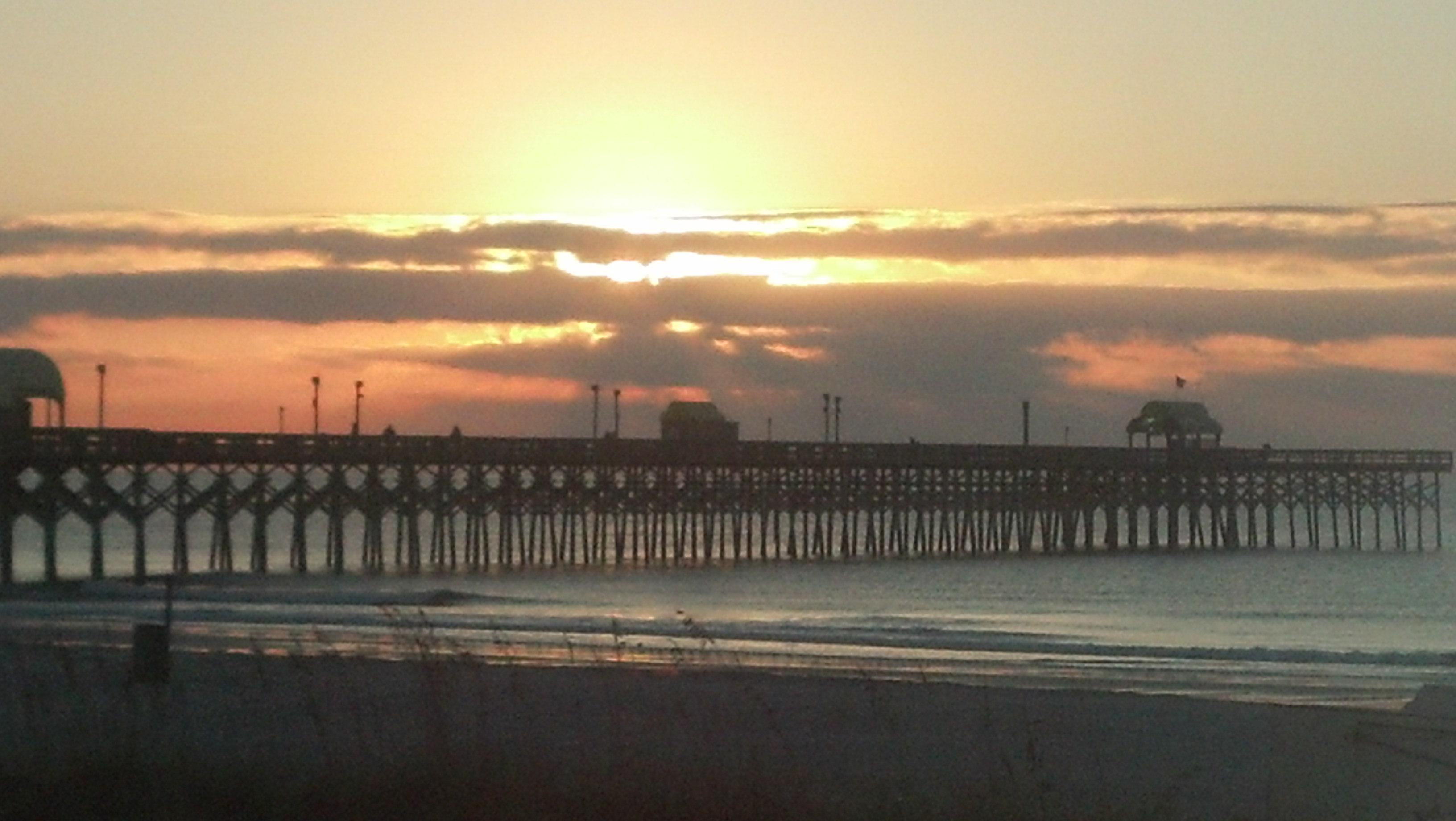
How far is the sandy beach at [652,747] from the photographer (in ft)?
28.3

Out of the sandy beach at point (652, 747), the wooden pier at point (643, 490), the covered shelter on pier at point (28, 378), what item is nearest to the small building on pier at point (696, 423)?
the wooden pier at point (643, 490)

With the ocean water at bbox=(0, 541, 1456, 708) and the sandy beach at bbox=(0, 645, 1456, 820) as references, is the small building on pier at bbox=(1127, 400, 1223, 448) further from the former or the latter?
the sandy beach at bbox=(0, 645, 1456, 820)

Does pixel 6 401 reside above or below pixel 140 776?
above

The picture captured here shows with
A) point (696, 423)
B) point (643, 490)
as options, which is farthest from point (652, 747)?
point (696, 423)

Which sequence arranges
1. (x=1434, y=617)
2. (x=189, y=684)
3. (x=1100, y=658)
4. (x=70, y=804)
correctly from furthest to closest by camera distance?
(x=1434, y=617)
(x=1100, y=658)
(x=189, y=684)
(x=70, y=804)

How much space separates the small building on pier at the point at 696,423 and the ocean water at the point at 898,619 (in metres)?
9.15

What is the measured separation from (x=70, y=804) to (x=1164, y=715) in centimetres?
966

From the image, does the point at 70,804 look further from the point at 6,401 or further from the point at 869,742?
the point at 6,401

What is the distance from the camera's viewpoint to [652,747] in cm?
1205

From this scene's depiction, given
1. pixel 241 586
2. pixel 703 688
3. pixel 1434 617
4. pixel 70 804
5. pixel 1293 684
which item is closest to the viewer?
pixel 70 804

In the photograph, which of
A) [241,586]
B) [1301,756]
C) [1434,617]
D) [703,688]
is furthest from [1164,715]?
[241,586]

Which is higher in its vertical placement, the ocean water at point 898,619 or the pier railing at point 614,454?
the pier railing at point 614,454

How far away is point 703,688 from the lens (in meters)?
16.6

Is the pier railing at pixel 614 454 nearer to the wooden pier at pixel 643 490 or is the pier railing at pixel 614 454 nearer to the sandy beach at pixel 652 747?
the wooden pier at pixel 643 490
